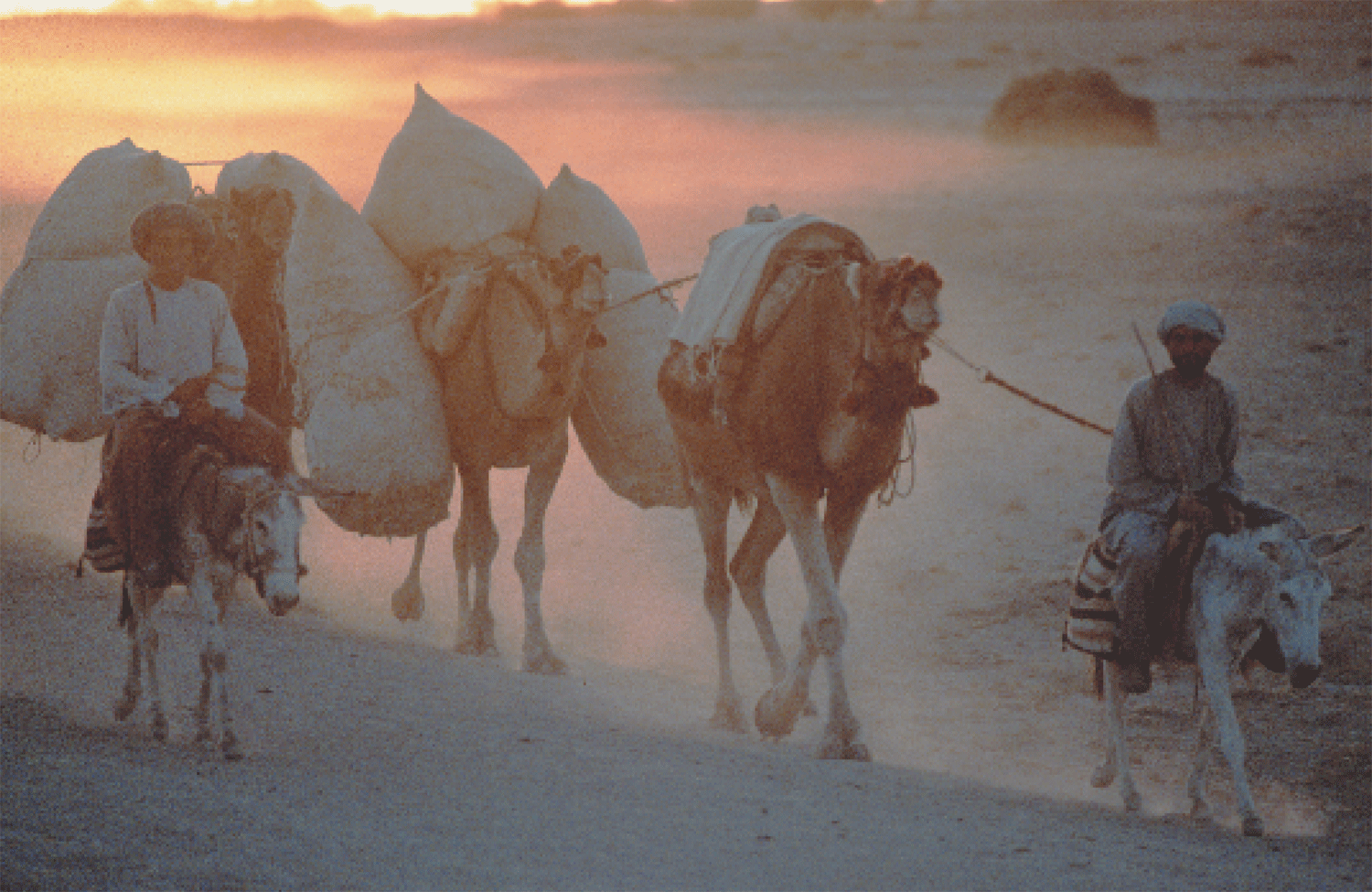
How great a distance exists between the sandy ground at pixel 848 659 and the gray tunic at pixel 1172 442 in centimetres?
147

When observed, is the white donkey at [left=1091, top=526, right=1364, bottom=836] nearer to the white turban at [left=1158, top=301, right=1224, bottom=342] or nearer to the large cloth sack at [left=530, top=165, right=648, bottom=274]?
the white turban at [left=1158, top=301, right=1224, bottom=342]

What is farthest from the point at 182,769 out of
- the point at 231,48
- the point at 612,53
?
the point at 612,53

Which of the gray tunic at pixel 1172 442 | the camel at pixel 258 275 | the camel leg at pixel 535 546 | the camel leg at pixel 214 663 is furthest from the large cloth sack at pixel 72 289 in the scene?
the gray tunic at pixel 1172 442

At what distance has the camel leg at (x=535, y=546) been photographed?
9797 mm

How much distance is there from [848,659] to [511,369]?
3.15 m

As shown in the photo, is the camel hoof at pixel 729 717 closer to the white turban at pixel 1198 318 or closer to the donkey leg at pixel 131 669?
the donkey leg at pixel 131 669

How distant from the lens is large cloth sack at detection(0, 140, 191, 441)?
9.12 m

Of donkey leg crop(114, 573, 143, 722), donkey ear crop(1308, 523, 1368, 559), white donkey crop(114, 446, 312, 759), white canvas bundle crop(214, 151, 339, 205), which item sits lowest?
donkey leg crop(114, 573, 143, 722)

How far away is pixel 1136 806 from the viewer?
7133 mm

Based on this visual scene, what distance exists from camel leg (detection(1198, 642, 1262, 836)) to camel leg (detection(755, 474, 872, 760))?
1.70 meters

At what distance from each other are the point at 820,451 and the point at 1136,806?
87.3 inches

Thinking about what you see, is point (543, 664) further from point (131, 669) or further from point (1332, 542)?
point (1332, 542)

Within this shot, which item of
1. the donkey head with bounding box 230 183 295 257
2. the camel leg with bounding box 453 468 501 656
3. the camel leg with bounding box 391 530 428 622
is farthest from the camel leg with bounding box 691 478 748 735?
the camel leg with bounding box 391 530 428 622

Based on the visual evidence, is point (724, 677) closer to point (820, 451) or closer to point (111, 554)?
point (820, 451)
